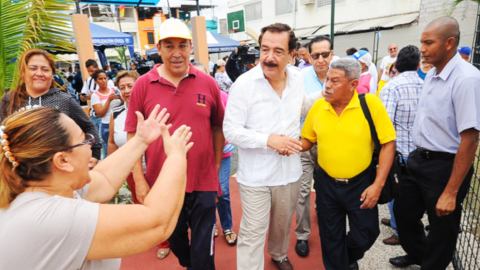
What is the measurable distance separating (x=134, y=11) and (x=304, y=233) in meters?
41.3

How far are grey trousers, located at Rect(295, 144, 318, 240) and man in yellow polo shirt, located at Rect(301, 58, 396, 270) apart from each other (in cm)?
52

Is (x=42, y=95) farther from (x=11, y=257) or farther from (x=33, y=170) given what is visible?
(x=11, y=257)

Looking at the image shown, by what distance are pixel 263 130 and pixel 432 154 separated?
1351 mm

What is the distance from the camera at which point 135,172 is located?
2402 millimetres

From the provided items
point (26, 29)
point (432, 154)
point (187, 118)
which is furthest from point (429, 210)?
point (26, 29)

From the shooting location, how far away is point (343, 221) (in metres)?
2.60

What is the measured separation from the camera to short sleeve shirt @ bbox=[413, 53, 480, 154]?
83.0 inches

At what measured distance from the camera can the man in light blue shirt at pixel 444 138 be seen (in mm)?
2129

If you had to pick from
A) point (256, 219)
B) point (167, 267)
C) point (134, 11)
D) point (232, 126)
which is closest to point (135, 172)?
point (232, 126)

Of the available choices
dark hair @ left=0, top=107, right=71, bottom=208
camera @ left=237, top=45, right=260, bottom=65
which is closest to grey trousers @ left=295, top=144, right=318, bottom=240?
camera @ left=237, top=45, right=260, bottom=65

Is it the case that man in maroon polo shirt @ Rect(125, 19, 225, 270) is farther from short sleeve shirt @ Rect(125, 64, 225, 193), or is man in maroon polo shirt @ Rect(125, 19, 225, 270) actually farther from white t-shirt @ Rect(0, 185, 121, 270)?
white t-shirt @ Rect(0, 185, 121, 270)

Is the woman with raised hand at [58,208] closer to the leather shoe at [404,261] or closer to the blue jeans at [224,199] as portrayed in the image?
the blue jeans at [224,199]

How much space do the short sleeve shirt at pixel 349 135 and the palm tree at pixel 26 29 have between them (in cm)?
252

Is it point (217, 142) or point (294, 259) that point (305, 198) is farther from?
point (217, 142)
